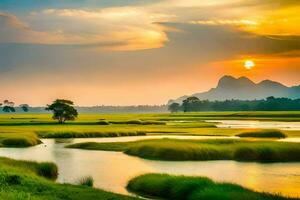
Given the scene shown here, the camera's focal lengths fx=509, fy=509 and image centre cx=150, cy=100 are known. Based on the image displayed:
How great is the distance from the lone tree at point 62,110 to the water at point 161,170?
2980 inches

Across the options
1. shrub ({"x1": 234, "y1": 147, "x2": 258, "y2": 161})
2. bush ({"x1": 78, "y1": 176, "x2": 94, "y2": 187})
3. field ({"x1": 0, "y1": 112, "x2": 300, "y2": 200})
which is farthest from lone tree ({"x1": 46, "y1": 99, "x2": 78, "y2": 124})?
bush ({"x1": 78, "y1": 176, "x2": 94, "y2": 187})

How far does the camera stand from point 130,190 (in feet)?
136

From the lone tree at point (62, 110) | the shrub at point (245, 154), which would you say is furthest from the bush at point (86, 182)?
the lone tree at point (62, 110)

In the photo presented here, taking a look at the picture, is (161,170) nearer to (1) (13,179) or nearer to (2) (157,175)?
(2) (157,175)

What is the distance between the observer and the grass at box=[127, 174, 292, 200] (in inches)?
1318

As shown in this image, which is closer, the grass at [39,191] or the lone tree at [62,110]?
the grass at [39,191]

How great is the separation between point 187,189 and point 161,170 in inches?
536

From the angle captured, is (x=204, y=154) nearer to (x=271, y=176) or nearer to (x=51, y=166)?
(x=271, y=176)

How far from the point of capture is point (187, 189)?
37.4 metres

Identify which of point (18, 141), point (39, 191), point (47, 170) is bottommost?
point (47, 170)

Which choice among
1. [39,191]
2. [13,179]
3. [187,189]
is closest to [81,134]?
[13,179]

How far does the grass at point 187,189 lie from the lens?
33.5 metres

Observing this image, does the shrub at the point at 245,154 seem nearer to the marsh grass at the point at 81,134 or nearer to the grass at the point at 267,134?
the grass at the point at 267,134

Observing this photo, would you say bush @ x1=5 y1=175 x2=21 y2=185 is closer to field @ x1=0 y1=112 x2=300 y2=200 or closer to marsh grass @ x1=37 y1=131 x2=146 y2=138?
field @ x1=0 y1=112 x2=300 y2=200
